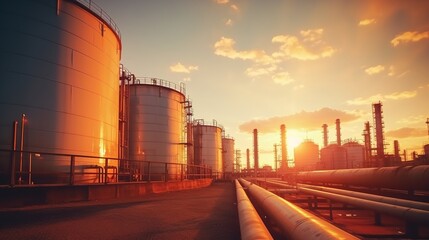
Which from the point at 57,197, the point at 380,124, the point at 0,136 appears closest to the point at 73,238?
the point at 57,197

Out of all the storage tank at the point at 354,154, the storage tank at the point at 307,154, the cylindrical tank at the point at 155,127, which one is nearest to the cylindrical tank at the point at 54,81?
the cylindrical tank at the point at 155,127

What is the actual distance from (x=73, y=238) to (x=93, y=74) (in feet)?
33.1

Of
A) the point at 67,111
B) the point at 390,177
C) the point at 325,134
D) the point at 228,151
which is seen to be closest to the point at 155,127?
the point at 67,111

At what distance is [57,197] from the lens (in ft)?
37.0

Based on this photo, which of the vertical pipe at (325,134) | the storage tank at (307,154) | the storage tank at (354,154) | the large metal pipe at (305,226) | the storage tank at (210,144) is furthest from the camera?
the storage tank at (307,154)

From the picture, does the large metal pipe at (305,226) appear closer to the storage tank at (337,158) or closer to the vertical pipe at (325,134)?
the storage tank at (337,158)

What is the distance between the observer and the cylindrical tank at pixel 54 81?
11.7 m

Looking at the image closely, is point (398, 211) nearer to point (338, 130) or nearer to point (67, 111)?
point (67, 111)

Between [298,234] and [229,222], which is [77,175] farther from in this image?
[298,234]

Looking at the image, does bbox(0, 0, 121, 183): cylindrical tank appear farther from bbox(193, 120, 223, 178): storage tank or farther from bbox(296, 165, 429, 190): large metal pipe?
bbox(193, 120, 223, 178): storage tank

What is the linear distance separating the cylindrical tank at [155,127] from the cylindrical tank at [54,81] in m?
8.58

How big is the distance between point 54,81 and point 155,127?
12.4 metres

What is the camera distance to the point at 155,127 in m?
24.8

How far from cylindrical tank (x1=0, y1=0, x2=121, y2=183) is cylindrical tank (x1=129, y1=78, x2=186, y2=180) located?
858 cm
